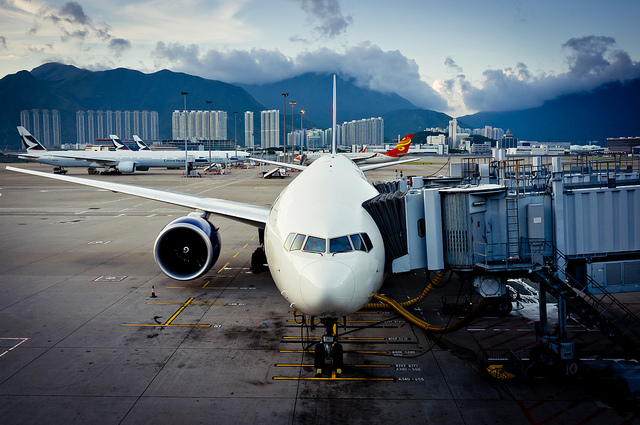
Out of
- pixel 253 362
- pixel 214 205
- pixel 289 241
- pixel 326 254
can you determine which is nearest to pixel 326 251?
pixel 326 254

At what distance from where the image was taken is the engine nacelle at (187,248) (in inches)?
645

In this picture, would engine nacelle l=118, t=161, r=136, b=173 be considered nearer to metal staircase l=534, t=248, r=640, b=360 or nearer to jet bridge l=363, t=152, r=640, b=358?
jet bridge l=363, t=152, r=640, b=358

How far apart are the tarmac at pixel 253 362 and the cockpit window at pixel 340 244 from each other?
3.06 meters

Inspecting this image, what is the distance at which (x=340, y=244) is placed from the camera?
9328 millimetres

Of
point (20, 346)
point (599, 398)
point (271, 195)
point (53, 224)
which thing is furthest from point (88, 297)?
point (271, 195)

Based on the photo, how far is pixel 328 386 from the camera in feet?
32.1

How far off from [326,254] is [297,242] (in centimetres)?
83

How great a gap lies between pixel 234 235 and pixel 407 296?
14.8 metres

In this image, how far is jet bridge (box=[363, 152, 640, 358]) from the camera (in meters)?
10.6

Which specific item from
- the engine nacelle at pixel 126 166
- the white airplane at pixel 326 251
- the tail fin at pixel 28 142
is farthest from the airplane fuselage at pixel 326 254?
the tail fin at pixel 28 142

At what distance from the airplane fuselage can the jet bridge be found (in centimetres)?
100

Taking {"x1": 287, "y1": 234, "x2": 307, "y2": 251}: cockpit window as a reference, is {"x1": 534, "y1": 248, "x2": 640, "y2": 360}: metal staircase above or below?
below

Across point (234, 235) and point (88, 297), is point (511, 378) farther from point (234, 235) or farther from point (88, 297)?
point (234, 235)

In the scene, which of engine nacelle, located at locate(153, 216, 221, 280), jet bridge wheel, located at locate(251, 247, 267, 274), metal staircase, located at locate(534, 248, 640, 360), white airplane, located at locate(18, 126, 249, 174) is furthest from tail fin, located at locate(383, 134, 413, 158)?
metal staircase, located at locate(534, 248, 640, 360)
